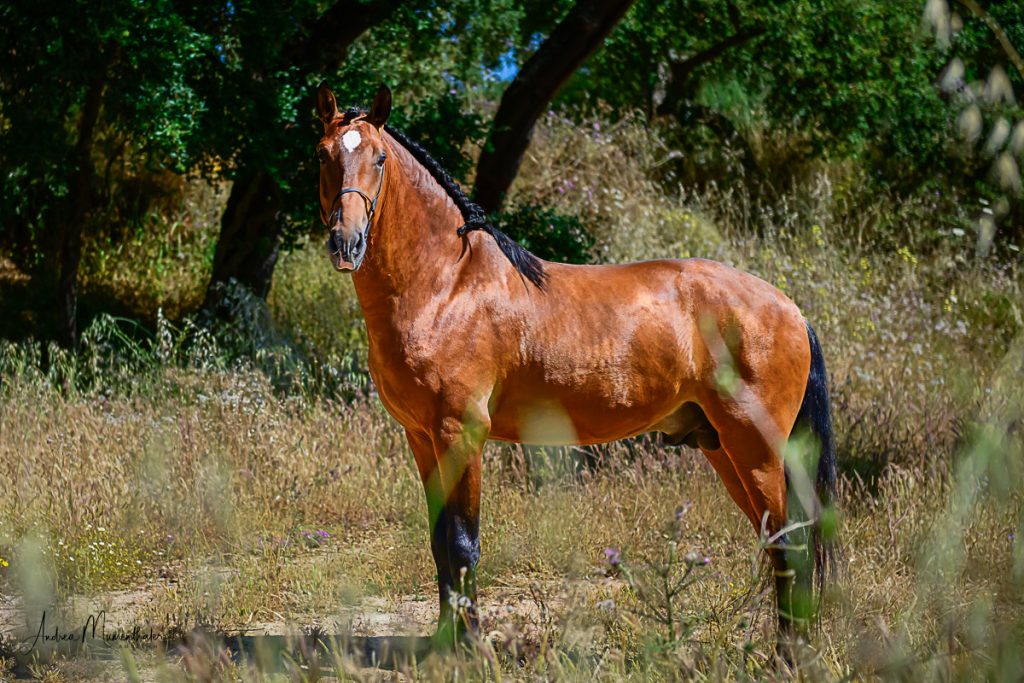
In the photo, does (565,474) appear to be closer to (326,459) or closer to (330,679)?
(326,459)

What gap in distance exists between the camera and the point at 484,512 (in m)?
5.85

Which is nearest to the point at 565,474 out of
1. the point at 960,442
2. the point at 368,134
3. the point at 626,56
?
the point at 960,442

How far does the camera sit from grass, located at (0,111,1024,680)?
11.6 feet

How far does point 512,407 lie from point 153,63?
15.0ft

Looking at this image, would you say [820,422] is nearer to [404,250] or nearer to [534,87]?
[404,250]

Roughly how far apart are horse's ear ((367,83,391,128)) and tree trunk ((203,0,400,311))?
4.63 m

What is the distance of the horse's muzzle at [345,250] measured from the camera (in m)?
3.56

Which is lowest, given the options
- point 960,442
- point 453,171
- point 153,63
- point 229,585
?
point 229,585

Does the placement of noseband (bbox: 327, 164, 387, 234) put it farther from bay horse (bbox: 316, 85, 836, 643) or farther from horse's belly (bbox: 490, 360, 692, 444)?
horse's belly (bbox: 490, 360, 692, 444)

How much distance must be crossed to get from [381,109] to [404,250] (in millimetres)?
571

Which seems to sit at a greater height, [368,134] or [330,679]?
[368,134]

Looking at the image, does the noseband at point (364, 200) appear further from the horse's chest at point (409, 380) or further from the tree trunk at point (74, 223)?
the tree trunk at point (74, 223)

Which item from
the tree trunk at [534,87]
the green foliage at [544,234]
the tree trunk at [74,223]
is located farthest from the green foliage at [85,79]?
the green foliage at [544,234]

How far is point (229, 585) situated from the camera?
4992 millimetres
